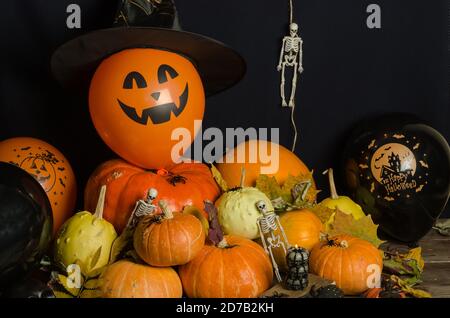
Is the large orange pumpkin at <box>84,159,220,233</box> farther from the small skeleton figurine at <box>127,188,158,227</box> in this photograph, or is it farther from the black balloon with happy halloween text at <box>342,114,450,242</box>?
the black balloon with happy halloween text at <box>342,114,450,242</box>

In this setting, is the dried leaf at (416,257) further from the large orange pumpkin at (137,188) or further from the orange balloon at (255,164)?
the large orange pumpkin at (137,188)

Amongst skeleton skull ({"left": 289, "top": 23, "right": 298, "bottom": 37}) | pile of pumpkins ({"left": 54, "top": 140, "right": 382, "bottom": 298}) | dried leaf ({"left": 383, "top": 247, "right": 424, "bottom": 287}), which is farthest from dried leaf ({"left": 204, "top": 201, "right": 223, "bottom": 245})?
skeleton skull ({"left": 289, "top": 23, "right": 298, "bottom": 37})

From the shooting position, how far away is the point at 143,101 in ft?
5.38

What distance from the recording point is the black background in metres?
1.97

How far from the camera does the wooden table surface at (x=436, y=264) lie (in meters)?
1.54

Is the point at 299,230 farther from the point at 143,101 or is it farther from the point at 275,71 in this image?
the point at 275,71

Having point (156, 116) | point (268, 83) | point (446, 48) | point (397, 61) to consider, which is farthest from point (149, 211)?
point (446, 48)

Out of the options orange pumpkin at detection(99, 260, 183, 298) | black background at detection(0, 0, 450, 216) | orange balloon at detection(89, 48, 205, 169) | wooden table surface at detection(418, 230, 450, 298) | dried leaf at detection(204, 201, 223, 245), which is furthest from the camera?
black background at detection(0, 0, 450, 216)

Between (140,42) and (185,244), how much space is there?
A: 640 millimetres

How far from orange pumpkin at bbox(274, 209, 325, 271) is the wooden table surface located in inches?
11.8

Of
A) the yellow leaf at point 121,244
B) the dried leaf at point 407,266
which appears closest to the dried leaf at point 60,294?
the yellow leaf at point 121,244

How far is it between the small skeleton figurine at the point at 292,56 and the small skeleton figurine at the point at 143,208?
0.74m

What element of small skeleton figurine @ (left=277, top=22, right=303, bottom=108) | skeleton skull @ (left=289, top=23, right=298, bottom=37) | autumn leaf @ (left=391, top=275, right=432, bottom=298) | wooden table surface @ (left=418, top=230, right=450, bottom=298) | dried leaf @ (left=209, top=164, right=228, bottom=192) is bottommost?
wooden table surface @ (left=418, top=230, right=450, bottom=298)
